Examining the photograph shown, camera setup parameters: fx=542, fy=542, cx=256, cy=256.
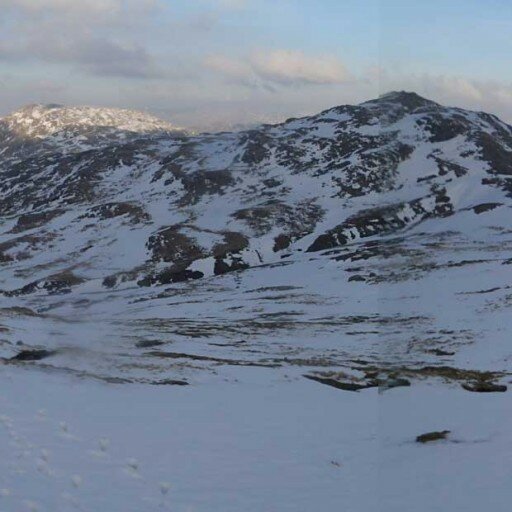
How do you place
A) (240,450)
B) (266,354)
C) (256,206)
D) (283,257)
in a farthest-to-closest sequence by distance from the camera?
(256,206)
(283,257)
(266,354)
(240,450)

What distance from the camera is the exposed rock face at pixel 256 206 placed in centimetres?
11662

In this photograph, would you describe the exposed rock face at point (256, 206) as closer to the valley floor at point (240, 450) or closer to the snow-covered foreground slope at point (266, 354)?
the snow-covered foreground slope at point (266, 354)

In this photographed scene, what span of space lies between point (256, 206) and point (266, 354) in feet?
361

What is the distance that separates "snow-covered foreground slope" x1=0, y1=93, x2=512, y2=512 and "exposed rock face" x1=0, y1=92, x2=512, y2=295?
3.11 ft

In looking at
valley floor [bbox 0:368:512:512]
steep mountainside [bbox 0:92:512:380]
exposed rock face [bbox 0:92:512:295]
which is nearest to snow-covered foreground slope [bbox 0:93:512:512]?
valley floor [bbox 0:368:512:512]

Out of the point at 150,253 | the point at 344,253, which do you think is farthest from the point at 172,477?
the point at 150,253

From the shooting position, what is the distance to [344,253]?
105250mm

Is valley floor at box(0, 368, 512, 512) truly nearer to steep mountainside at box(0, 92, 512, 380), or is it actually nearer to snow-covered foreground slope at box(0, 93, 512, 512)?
snow-covered foreground slope at box(0, 93, 512, 512)

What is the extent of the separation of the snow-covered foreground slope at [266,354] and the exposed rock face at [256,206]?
95cm

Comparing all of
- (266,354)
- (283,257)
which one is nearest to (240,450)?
(266,354)

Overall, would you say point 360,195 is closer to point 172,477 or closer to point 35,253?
point 35,253

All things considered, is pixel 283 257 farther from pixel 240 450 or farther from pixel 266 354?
pixel 240 450

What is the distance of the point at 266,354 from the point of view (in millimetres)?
43219

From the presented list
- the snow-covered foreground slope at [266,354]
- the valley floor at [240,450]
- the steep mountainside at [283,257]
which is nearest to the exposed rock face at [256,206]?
the steep mountainside at [283,257]
